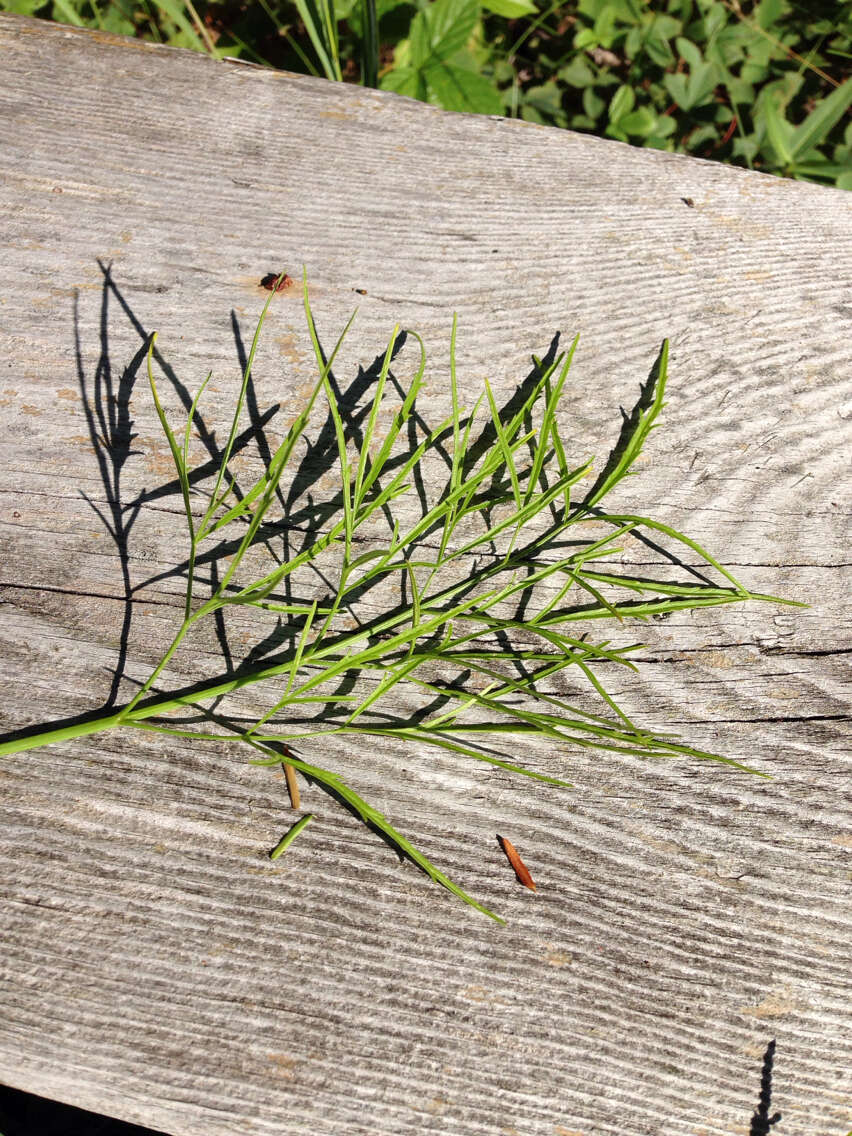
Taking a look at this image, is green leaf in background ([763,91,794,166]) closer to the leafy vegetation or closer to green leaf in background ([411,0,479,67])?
the leafy vegetation

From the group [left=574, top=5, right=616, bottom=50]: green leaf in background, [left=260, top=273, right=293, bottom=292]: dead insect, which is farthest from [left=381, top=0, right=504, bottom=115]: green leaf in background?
[left=260, top=273, right=293, bottom=292]: dead insect

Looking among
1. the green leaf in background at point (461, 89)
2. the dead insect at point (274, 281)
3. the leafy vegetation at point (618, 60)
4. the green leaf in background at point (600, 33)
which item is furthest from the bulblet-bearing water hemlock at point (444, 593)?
the green leaf in background at point (600, 33)

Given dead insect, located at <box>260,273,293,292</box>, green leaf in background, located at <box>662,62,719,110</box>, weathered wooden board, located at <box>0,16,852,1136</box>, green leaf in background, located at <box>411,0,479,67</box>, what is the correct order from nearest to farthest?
weathered wooden board, located at <box>0,16,852,1136</box>, dead insect, located at <box>260,273,293,292</box>, green leaf in background, located at <box>411,0,479,67</box>, green leaf in background, located at <box>662,62,719,110</box>

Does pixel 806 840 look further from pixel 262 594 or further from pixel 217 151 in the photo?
pixel 217 151

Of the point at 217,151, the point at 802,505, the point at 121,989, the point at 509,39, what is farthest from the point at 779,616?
the point at 509,39

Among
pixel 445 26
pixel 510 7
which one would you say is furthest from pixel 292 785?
pixel 510 7

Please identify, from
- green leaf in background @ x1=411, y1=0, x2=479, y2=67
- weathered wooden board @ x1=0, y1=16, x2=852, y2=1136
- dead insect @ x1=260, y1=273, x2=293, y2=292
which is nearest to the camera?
weathered wooden board @ x1=0, y1=16, x2=852, y2=1136

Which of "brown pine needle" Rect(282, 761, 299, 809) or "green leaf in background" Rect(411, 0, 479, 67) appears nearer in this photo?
"brown pine needle" Rect(282, 761, 299, 809)
